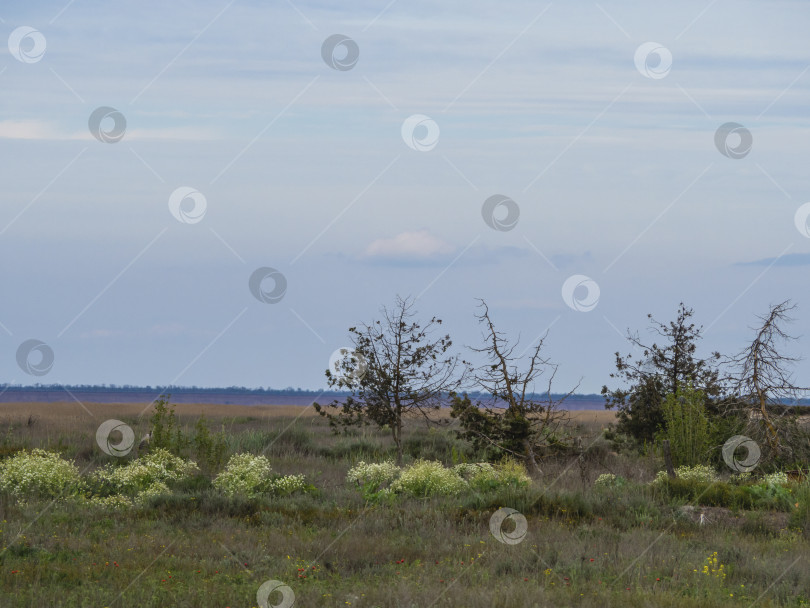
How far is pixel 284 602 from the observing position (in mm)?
7703

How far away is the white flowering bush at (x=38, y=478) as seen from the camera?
1392 cm

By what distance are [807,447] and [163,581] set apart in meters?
14.8

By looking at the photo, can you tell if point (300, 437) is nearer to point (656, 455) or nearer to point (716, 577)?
point (656, 455)

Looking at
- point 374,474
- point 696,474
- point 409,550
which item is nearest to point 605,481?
point 696,474

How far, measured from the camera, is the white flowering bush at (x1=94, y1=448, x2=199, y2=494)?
47.3 feet

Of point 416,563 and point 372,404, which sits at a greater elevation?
point 372,404

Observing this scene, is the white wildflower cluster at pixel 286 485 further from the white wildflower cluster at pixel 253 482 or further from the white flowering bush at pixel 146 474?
the white flowering bush at pixel 146 474

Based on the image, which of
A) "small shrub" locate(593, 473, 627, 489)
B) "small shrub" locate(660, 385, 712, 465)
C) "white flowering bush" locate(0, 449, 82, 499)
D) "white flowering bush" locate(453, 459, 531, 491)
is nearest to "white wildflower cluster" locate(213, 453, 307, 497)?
"white flowering bush" locate(0, 449, 82, 499)

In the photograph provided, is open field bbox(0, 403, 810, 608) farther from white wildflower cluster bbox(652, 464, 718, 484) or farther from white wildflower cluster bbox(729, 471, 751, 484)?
white wildflower cluster bbox(729, 471, 751, 484)

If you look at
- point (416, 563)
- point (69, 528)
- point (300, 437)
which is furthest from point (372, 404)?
point (416, 563)

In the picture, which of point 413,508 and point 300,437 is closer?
point 413,508
